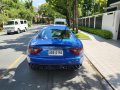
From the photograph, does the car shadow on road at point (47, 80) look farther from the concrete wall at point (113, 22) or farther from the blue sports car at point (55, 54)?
the concrete wall at point (113, 22)

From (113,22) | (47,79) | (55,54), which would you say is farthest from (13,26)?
(55,54)

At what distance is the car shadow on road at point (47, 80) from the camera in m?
5.45

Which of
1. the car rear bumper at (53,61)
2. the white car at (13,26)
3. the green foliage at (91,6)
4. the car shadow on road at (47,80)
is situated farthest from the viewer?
the green foliage at (91,6)

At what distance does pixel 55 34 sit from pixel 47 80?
1.98 m

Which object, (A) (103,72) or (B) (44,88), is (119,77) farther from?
(B) (44,88)

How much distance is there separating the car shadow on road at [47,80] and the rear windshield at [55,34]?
1222 mm

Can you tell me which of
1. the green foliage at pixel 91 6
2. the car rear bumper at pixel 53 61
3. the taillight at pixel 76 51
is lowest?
the car rear bumper at pixel 53 61

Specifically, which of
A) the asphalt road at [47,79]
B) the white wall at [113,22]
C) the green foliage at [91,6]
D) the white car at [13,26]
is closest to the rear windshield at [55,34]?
the asphalt road at [47,79]

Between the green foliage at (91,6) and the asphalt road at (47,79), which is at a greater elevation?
the green foliage at (91,6)

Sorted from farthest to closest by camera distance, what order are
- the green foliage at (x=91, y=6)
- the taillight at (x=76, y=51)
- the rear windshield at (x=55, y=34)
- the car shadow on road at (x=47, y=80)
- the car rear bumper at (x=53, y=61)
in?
the green foliage at (x=91, y=6)
the rear windshield at (x=55, y=34)
the taillight at (x=76, y=51)
the car rear bumper at (x=53, y=61)
the car shadow on road at (x=47, y=80)

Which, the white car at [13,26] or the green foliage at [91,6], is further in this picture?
the green foliage at [91,6]

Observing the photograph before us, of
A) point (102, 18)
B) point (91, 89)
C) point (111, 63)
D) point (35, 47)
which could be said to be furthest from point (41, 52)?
point (102, 18)

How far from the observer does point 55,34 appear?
24.1 ft

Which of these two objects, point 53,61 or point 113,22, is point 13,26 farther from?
point 53,61
